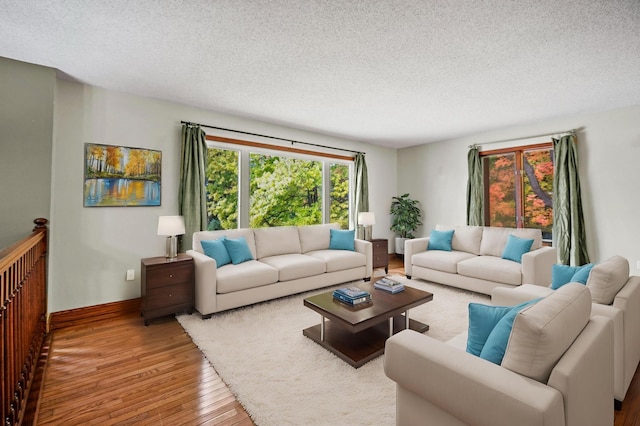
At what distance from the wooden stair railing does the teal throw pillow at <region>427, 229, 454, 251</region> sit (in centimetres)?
474

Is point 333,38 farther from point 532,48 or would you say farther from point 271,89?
point 532,48

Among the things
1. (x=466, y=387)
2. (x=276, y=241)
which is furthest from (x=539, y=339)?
(x=276, y=241)

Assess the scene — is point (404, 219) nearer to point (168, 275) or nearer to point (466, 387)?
point (168, 275)

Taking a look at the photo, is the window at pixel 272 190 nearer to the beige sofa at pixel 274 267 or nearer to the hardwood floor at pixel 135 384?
the beige sofa at pixel 274 267

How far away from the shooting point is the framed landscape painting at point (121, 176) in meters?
3.30

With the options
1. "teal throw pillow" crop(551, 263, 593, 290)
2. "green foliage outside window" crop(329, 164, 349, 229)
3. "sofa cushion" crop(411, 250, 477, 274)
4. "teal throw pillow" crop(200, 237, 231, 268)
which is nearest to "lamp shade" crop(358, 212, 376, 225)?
"green foliage outside window" crop(329, 164, 349, 229)

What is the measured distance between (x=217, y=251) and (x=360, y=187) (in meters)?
3.22

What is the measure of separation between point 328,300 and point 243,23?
7.79 feet

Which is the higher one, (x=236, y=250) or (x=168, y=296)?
(x=236, y=250)

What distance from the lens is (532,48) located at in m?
2.51

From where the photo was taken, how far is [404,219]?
20.5 feet

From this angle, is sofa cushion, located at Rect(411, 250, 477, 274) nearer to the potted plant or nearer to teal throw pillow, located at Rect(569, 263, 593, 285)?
the potted plant

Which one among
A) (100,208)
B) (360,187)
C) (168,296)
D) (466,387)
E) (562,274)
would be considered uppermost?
(360,187)

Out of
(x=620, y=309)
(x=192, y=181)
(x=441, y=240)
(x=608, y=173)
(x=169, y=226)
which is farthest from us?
(x=441, y=240)
